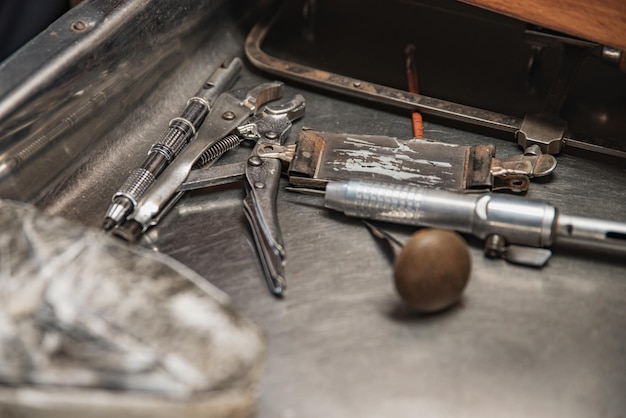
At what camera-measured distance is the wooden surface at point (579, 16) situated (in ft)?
2.93

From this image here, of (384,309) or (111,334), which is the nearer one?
(111,334)

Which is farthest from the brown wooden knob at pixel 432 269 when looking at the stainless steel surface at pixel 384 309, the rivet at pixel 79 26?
the rivet at pixel 79 26

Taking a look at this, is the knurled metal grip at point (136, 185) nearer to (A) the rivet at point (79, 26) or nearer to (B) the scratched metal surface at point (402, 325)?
(B) the scratched metal surface at point (402, 325)

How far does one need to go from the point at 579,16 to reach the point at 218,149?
426mm

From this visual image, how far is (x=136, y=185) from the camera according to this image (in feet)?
2.77

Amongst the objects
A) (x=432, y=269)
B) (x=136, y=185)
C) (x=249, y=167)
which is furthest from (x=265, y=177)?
(x=432, y=269)

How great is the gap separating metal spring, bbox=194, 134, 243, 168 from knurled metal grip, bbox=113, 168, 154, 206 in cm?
6

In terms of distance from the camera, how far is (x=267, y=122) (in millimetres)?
948

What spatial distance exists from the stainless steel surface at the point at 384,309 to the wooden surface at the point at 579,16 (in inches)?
5.6

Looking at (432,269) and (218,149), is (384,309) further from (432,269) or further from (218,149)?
(218,149)

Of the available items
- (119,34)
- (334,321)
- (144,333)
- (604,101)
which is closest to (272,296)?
(334,321)

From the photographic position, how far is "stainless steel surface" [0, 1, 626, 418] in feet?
2.30

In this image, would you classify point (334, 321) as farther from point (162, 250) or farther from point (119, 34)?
point (119, 34)

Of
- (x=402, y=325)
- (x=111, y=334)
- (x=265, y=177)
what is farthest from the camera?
(x=265, y=177)
